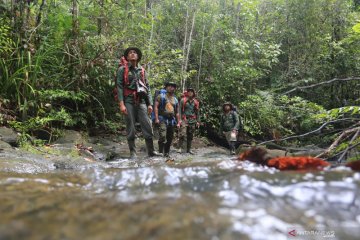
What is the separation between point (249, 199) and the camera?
2.19 m

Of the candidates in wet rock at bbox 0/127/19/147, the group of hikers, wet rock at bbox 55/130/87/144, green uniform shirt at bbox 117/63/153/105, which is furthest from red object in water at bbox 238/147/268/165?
wet rock at bbox 55/130/87/144

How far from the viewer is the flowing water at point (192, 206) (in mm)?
1656

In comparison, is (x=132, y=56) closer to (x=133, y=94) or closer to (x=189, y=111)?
(x=133, y=94)

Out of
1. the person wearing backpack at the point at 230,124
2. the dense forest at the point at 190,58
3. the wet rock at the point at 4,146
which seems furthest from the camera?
the person wearing backpack at the point at 230,124

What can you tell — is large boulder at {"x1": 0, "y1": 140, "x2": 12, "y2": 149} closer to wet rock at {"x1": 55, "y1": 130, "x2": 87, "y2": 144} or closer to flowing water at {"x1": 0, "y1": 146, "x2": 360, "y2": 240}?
wet rock at {"x1": 55, "y1": 130, "x2": 87, "y2": 144}

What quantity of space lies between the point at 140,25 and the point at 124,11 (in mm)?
727

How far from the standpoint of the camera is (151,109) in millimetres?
7078

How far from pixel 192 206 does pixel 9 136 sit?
604cm

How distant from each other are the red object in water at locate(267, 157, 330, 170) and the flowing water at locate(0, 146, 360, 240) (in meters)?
0.17

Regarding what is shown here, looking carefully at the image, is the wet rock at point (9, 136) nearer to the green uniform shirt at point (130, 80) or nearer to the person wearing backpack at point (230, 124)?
the green uniform shirt at point (130, 80)

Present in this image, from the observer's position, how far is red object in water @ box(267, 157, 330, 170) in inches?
113

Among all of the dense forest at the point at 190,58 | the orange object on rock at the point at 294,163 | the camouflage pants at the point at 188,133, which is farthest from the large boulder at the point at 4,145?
the camouflage pants at the point at 188,133

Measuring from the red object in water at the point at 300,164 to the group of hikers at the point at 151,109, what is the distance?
423cm

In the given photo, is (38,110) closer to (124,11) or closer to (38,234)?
(124,11)
